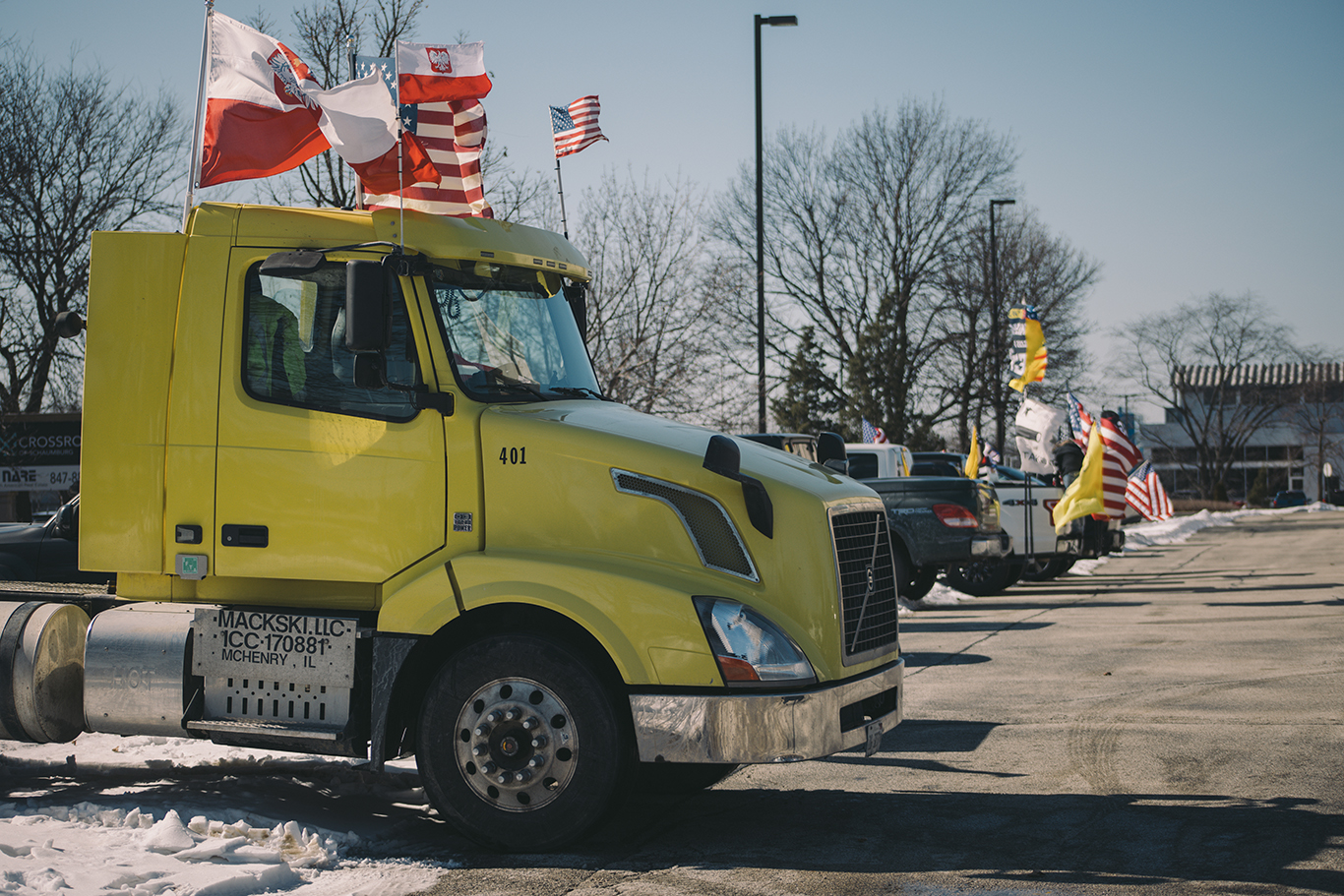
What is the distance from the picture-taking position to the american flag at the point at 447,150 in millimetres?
6375

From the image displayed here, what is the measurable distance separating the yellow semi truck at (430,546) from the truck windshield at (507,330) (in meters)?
0.02

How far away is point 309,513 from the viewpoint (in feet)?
19.0

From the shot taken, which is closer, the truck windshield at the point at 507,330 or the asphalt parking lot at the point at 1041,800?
the asphalt parking lot at the point at 1041,800

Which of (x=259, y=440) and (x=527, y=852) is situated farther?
(x=259, y=440)

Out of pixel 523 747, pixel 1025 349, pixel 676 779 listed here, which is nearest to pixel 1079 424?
pixel 1025 349

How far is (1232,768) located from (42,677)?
634 cm

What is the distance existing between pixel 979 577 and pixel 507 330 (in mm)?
14854

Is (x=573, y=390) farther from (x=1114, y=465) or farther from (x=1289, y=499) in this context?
(x=1289, y=499)

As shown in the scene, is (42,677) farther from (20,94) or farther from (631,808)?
(20,94)

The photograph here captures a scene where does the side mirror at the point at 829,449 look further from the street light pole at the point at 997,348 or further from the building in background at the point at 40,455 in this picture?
the street light pole at the point at 997,348

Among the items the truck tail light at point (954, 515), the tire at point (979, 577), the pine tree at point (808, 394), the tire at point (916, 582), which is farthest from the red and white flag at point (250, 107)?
the pine tree at point (808, 394)

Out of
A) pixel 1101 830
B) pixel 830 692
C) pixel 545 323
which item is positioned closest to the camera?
pixel 830 692

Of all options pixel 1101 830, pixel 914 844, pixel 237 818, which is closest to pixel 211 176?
pixel 237 818

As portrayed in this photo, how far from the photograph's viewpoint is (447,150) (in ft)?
21.2
